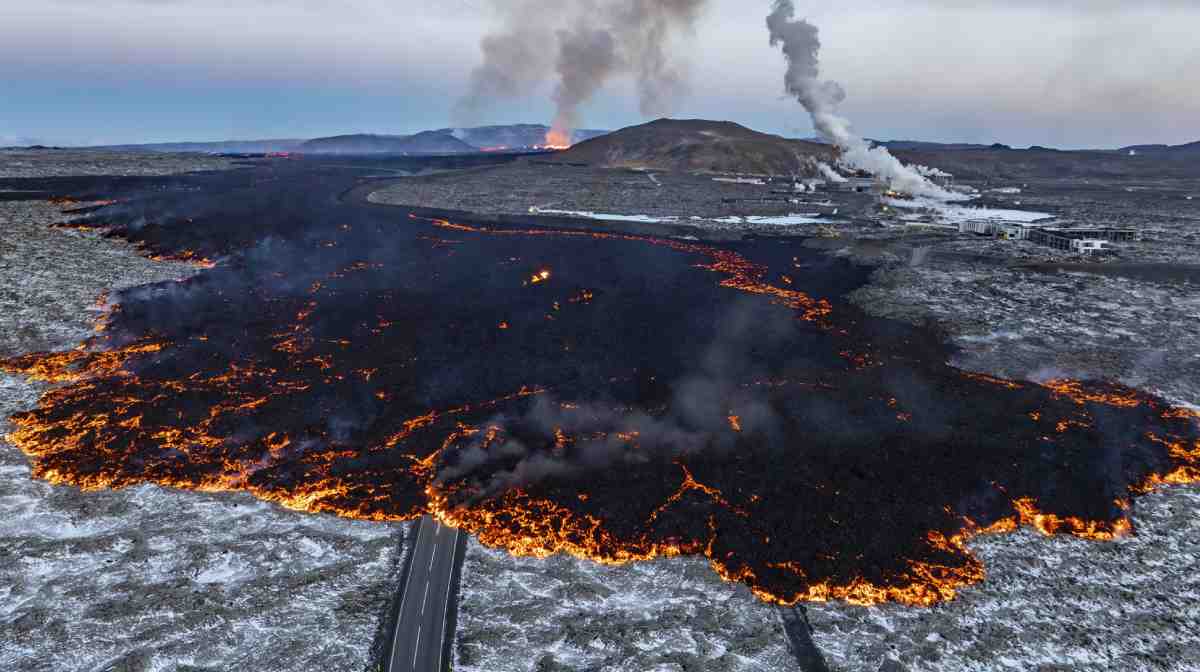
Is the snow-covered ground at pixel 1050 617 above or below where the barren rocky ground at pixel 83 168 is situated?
below

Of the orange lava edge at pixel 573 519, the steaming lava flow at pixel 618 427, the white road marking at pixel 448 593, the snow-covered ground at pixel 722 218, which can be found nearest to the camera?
the white road marking at pixel 448 593

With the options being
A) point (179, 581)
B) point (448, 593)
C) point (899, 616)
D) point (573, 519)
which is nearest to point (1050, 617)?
point (899, 616)

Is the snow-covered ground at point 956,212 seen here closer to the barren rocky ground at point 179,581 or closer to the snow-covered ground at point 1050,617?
the snow-covered ground at point 1050,617

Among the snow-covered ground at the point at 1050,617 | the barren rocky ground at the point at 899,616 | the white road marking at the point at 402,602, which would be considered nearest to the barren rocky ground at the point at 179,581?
the white road marking at the point at 402,602

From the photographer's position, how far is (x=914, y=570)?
845 inches

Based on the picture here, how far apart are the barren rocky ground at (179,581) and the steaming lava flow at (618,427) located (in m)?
1.46

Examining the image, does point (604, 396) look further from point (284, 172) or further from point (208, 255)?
point (284, 172)

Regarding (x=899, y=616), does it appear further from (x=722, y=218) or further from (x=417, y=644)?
(x=722, y=218)

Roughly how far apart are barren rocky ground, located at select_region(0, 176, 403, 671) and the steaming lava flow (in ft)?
4.78

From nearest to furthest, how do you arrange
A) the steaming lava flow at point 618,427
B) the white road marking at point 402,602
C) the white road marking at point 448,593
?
1. the white road marking at point 448,593
2. the white road marking at point 402,602
3. the steaming lava flow at point 618,427

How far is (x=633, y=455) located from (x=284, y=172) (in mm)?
198513

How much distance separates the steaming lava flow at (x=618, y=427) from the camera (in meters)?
23.6

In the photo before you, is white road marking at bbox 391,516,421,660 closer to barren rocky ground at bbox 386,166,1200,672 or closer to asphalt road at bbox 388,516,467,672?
asphalt road at bbox 388,516,467,672

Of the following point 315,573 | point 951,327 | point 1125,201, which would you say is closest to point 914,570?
point 315,573
